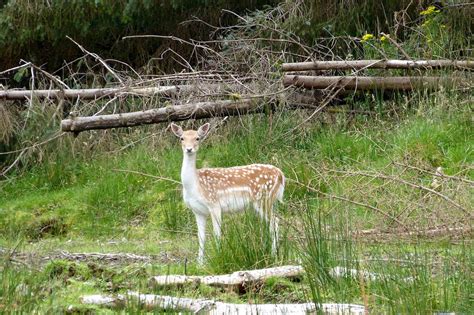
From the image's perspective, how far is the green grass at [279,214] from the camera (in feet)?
26.8

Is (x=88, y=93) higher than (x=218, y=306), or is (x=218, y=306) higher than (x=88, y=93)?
(x=88, y=93)

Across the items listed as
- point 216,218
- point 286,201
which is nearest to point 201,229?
point 216,218

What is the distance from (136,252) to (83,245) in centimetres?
162

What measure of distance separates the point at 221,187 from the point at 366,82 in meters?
4.97

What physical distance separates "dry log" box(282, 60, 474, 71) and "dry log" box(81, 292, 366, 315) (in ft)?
27.1

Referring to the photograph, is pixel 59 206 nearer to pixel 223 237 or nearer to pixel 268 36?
pixel 268 36

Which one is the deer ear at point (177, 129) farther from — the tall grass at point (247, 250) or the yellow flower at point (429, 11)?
the yellow flower at point (429, 11)

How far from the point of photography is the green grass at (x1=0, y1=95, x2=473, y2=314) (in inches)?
321

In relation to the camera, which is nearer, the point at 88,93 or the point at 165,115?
the point at 165,115

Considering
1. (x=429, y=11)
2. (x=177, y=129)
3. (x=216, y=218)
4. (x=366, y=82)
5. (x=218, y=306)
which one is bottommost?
(x=218, y=306)

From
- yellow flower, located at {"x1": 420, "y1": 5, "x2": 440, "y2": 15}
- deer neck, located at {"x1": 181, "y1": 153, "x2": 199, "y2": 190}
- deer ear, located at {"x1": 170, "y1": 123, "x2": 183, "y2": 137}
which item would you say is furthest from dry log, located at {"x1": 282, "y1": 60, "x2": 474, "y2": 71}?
deer neck, located at {"x1": 181, "y1": 153, "x2": 199, "y2": 190}

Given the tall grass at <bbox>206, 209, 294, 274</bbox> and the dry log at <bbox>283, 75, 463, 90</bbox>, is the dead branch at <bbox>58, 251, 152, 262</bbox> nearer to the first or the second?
the tall grass at <bbox>206, 209, 294, 274</bbox>

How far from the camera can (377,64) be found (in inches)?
631

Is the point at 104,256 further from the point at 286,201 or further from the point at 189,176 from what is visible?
the point at 286,201
